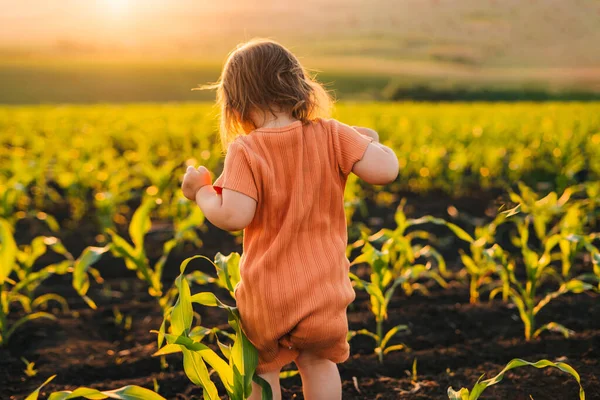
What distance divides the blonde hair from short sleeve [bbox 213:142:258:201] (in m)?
0.14

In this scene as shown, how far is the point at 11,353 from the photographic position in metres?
2.86

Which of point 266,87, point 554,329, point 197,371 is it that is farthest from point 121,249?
point 554,329

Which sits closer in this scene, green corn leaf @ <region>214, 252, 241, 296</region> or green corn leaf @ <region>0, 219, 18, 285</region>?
green corn leaf @ <region>214, 252, 241, 296</region>

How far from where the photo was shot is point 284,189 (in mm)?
1806

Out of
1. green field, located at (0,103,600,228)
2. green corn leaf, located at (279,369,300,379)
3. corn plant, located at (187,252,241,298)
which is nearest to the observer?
corn plant, located at (187,252,241,298)

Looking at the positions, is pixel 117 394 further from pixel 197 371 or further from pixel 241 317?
pixel 241 317

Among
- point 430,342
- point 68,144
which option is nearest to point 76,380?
point 430,342

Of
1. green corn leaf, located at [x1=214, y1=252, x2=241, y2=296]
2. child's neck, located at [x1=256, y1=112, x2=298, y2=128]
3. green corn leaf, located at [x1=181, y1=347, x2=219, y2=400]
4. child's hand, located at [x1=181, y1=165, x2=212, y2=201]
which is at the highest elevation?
child's neck, located at [x1=256, y1=112, x2=298, y2=128]

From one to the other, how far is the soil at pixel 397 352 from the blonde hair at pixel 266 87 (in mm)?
1166

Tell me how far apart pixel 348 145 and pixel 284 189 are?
237mm

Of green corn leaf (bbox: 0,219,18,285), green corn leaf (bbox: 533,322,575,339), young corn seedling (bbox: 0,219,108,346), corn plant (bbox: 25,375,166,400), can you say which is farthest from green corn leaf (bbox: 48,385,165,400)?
green corn leaf (bbox: 533,322,575,339)

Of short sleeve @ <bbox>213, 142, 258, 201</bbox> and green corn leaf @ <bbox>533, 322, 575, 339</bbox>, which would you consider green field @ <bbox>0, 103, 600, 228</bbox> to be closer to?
green corn leaf @ <bbox>533, 322, 575, 339</bbox>

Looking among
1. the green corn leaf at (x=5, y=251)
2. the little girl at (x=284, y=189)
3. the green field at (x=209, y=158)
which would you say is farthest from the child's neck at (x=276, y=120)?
the green field at (x=209, y=158)

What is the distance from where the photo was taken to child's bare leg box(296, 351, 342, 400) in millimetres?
1934
